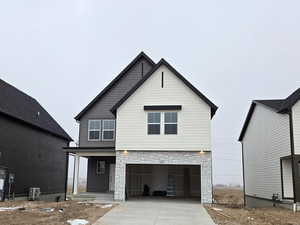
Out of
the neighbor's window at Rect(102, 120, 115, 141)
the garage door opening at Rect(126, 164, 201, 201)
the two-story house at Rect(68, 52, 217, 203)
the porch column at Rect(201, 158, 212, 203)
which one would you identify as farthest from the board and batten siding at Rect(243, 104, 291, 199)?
the neighbor's window at Rect(102, 120, 115, 141)

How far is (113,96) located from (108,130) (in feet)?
8.76

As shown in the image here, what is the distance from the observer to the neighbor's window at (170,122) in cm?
2076

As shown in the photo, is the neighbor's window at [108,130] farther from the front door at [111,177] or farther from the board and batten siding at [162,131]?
the board and batten siding at [162,131]

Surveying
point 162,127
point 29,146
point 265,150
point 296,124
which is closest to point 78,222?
point 162,127

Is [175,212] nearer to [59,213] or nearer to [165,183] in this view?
[59,213]

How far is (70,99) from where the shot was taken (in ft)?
290

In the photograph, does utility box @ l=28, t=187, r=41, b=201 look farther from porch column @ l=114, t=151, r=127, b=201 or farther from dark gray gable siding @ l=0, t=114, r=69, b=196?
porch column @ l=114, t=151, r=127, b=201

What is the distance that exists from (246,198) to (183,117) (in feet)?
37.9

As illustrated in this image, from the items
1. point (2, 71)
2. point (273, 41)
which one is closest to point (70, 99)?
point (2, 71)

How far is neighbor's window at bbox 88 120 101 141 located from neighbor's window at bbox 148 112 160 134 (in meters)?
6.24

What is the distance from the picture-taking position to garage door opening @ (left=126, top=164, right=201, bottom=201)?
25.9 meters

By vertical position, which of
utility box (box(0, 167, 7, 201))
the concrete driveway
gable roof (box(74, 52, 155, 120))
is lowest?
the concrete driveway

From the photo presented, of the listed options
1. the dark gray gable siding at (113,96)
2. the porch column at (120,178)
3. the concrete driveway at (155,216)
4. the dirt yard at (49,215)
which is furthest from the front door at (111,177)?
the dirt yard at (49,215)

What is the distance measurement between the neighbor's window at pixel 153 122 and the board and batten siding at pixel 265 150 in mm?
7126
